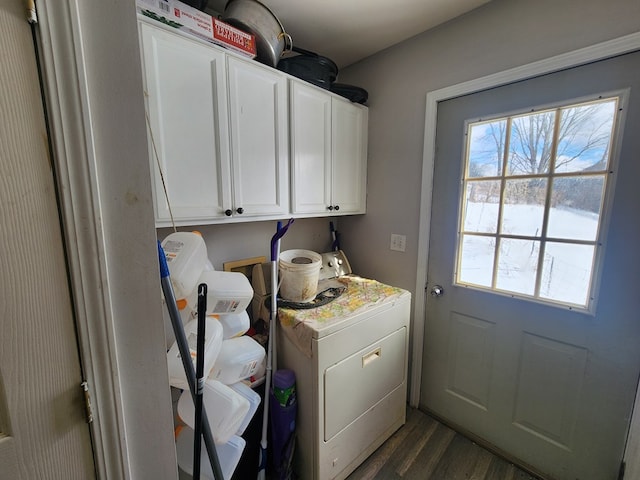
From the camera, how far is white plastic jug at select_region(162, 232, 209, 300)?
0.98 m

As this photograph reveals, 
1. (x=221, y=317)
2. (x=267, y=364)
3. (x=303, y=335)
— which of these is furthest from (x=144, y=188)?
(x=267, y=364)

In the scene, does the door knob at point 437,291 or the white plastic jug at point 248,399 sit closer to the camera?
the white plastic jug at point 248,399

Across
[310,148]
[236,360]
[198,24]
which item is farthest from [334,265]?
[198,24]

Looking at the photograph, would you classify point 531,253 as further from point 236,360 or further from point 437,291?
point 236,360

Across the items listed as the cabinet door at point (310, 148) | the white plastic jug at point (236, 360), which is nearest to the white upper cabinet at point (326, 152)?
the cabinet door at point (310, 148)

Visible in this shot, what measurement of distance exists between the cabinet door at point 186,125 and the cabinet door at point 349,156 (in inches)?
30.1

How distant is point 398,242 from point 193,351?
1.42 meters

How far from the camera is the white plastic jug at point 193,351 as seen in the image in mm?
1009

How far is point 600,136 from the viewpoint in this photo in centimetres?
119

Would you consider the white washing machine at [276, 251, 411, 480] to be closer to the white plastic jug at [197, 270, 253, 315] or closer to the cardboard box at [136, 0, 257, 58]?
the white plastic jug at [197, 270, 253, 315]

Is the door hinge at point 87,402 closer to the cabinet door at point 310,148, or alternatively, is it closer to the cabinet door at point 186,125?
the cabinet door at point 186,125

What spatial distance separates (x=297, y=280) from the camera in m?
1.48

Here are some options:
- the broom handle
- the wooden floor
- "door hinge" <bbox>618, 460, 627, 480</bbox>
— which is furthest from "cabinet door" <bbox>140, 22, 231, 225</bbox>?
"door hinge" <bbox>618, 460, 627, 480</bbox>

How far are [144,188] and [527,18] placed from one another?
1.85 metres
